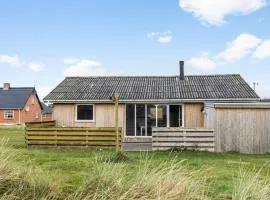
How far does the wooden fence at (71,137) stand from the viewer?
19.5 meters

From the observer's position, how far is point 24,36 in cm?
1820

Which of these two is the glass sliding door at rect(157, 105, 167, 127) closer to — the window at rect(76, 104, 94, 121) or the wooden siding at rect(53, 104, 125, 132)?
the wooden siding at rect(53, 104, 125, 132)

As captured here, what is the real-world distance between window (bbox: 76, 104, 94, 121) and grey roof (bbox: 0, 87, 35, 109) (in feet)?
116

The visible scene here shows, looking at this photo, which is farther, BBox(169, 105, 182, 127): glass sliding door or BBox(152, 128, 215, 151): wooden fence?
BBox(169, 105, 182, 127): glass sliding door

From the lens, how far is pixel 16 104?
6022 centimetres

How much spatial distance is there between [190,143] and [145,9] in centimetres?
597

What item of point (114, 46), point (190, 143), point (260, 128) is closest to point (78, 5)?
point (114, 46)

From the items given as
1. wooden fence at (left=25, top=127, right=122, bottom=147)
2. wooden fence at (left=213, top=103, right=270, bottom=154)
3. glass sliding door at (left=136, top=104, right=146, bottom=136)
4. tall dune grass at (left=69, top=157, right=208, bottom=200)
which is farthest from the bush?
glass sliding door at (left=136, top=104, right=146, bottom=136)

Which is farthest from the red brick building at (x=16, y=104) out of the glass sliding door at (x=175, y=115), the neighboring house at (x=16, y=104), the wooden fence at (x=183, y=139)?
the wooden fence at (x=183, y=139)

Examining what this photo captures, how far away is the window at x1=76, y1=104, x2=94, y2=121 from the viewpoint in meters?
26.2

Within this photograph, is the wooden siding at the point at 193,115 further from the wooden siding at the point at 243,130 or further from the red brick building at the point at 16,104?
the red brick building at the point at 16,104

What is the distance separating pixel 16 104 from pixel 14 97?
6.20 feet

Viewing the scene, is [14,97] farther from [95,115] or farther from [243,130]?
[243,130]

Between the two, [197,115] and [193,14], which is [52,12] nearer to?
[193,14]
